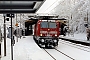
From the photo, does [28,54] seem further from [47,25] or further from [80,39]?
[80,39]

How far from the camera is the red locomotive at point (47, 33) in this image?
26531mm

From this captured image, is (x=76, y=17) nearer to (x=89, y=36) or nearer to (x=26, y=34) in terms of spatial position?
(x=89, y=36)

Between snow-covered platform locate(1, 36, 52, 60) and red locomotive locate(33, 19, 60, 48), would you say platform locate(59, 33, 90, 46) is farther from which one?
snow-covered platform locate(1, 36, 52, 60)

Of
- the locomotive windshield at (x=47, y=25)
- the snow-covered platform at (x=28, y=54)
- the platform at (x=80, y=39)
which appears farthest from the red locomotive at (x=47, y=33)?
the platform at (x=80, y=39)

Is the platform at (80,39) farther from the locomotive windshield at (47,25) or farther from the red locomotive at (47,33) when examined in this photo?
the locomotive windshield at (47,25)

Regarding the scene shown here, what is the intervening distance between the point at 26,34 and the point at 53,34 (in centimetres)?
4158

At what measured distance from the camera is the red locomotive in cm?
2653

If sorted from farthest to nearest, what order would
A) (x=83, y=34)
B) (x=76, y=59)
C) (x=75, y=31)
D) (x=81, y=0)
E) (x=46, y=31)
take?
(x=75, y=31), (x=83, y=34), (x=81, y=0), (x=46, y=31), (x=76, y=59)

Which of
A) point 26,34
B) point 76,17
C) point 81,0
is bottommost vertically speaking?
point 26,34

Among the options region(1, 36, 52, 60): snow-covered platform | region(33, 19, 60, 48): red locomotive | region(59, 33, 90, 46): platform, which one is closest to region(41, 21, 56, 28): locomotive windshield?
region(33, 19, 60, 48): red locomotive

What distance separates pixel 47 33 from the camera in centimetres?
2681

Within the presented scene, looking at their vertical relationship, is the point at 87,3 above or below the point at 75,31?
above

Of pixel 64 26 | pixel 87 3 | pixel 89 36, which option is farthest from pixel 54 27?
pixel 64 26

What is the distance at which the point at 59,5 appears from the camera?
8294 centimetres
